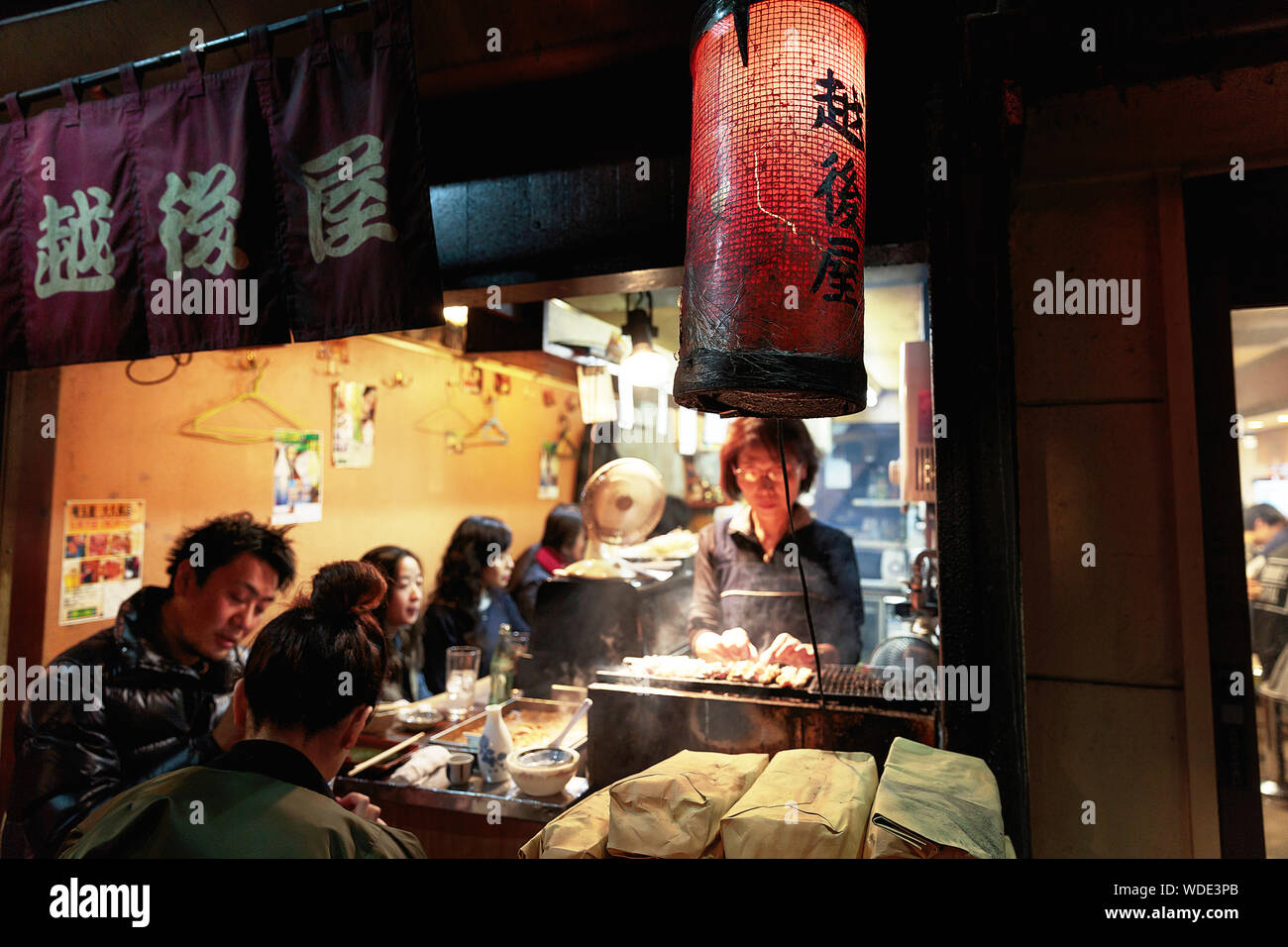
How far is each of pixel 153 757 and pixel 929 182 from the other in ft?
14.0

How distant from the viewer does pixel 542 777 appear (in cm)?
317

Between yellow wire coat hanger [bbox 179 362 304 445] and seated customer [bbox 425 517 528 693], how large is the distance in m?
1.84

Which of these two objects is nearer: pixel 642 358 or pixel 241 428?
pixel 642 358

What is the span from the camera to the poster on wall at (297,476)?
5.88 m

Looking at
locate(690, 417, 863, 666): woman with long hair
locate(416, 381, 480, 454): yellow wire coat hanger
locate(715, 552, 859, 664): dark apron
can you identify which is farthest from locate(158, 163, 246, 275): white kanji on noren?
locate(416, 381, 480, 454): yellow wire coat hanger

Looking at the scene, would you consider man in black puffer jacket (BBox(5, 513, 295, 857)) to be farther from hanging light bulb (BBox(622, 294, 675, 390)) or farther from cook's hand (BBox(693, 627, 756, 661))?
hanging light bulb (BBox(622, 294, 675, 390))

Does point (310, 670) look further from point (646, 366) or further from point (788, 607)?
point (646, 366)

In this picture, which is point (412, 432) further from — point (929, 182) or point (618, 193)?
point (929, 182)

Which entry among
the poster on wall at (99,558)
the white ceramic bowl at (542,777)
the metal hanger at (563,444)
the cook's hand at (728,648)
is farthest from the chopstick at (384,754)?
the metal hanger at (563,444)

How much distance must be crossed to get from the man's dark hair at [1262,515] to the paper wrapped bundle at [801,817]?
1979 millimetres

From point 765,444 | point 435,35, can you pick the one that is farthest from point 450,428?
point 435,35

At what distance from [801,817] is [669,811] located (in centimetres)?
32
